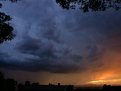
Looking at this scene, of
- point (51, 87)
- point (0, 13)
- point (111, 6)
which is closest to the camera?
point (111, 6)

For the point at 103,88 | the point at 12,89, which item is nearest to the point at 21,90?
the point at 12,89

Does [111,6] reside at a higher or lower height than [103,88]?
higher

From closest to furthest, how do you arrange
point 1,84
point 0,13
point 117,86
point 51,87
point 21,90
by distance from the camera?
point 0,13 → point 117,86 → point 1,84 → point 51,87 → point 21,90

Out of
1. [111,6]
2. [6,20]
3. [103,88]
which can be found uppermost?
[6,20]

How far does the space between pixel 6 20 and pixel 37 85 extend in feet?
58.8

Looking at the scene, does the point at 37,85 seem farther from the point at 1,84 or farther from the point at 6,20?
the point at 6,20

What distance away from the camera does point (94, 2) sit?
21.8 m

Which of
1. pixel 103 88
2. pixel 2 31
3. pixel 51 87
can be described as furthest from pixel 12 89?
pixel 2 31

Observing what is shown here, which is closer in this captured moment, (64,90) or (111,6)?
(111,6)

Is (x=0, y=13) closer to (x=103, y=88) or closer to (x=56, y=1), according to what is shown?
(x=56, y=1)

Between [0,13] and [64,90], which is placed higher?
[0,13]

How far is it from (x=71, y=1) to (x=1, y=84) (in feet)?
73.1

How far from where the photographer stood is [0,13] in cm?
3073

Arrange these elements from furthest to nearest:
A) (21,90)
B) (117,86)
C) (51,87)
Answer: (21,90), (51,87), (117,86)
